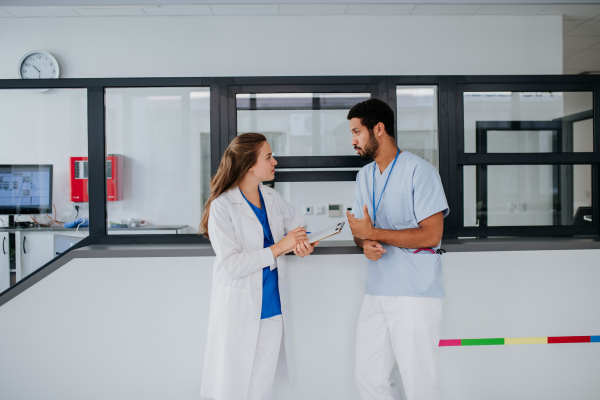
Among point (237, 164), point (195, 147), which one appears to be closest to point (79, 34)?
point (195, 147)

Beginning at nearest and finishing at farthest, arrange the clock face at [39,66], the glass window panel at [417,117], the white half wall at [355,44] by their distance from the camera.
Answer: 1. the white half wall at [355,44]
2. the clock face at [39,66]
3. the glass window panel at [417,117]

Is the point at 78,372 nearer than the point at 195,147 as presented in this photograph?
Yes

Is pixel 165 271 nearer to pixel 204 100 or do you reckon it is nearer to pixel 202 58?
pixel 202 58

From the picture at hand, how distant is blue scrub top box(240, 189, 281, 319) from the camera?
1458 mm

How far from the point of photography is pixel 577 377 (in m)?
1.87

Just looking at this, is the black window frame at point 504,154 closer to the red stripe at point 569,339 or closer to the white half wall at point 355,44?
the red stripe at point 569,339

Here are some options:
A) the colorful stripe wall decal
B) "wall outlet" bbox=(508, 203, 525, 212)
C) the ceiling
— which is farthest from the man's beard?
"wall outlet" bbox=(508, 203, 525, 212)

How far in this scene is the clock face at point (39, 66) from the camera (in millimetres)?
3535

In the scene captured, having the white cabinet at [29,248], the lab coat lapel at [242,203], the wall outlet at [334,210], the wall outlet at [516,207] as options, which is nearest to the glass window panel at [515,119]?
the wall outlet at [516,207]

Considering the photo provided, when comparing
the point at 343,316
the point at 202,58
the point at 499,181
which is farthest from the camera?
the point at 499,181

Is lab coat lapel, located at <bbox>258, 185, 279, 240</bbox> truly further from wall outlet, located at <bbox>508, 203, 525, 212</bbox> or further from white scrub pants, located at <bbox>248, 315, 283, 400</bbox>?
wall outlet, located at <bbox>508, 203, 525, 212</bbox>

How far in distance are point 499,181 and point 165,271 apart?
13.9 ft

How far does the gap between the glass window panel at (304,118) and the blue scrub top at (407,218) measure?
0.53 m

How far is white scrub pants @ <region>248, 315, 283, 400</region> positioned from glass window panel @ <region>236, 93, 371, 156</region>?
97cm
